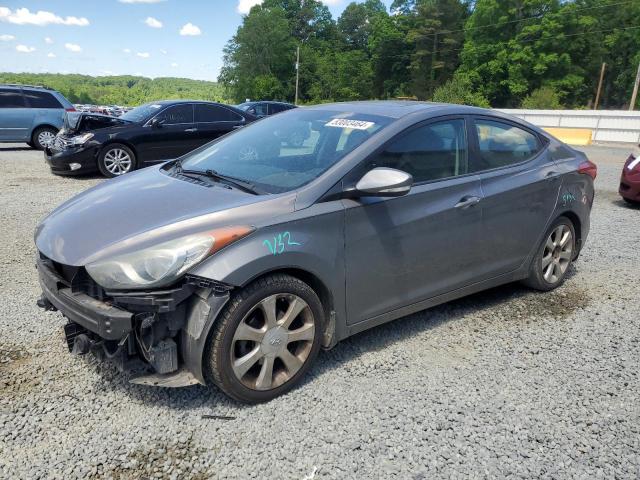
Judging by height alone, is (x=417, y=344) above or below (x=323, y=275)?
below

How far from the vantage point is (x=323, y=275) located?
114 inches

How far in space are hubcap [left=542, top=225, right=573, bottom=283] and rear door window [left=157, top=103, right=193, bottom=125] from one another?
8146 millimetres

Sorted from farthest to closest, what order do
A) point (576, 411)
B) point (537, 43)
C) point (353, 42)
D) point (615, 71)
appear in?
point (353, 42)
point (615, 71)
point (537, 43)
point (576, 411)

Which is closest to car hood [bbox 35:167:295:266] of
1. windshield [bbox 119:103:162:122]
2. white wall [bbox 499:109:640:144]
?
windshield [bbox 119:103:162:122]

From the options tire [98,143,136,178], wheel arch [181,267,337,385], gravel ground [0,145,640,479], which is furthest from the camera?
tire [98,143,136,178]

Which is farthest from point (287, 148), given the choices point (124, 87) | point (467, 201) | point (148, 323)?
point (124, 87)

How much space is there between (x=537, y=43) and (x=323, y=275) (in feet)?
212

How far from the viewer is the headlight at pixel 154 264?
2469 millimetres

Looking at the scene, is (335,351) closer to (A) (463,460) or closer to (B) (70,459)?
(A) (463,460)

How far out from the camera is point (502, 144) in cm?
402

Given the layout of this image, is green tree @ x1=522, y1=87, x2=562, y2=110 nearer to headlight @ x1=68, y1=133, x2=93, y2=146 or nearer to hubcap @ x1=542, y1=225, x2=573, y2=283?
headlight @ x1=68, y1=133, x2=93, y2=146

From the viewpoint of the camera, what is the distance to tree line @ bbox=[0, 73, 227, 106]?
323ft

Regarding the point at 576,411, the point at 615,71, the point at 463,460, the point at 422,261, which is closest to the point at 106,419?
the point at 463,460

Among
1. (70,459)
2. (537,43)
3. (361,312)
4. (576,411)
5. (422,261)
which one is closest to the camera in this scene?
(70,459)
